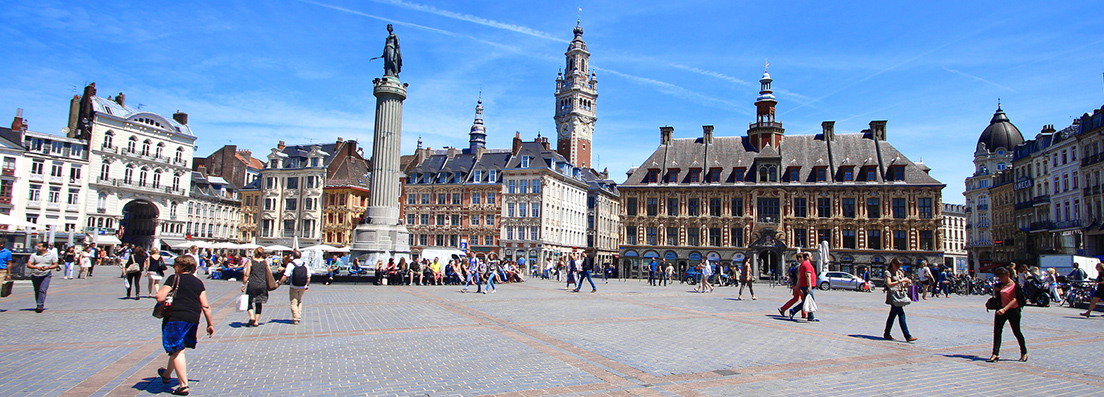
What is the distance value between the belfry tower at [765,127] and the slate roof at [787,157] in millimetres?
603

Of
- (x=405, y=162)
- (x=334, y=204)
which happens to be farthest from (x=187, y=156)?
(x=405, y=162)

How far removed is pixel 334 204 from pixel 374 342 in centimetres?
6487

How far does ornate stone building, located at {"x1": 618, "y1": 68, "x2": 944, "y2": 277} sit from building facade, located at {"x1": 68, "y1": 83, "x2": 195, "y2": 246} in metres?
43.6

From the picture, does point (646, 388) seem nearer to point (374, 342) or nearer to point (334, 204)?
point (374, 342)

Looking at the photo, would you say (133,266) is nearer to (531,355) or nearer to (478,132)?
(531,355)

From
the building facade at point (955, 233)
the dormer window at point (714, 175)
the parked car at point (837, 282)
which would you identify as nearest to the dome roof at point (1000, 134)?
the building facade at point (955, 233)

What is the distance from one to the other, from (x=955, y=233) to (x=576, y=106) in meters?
74.9

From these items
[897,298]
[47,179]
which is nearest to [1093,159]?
[897,298]

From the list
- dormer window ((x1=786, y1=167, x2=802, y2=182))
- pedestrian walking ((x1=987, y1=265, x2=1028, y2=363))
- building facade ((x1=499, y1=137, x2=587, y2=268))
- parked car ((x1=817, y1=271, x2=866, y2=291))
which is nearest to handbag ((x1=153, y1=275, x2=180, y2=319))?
pedestrian walking ((x1=987, y1=265, x2=1028, y2=363))

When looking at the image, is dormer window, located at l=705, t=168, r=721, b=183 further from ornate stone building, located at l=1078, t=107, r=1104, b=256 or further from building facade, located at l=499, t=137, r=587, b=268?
ornate stone building, located at l=1078, t=107, r=1104, b=256

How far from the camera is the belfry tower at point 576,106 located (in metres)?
97.7

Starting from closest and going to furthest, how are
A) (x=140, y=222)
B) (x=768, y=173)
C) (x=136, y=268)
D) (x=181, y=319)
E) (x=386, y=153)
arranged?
(x=181, y=319) < (x=136, y=268) < (x=386, y=153) < (x=768, y=173) < (x=140, y=222)

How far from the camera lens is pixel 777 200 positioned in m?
54.8

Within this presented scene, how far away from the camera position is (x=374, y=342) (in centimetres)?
1060
